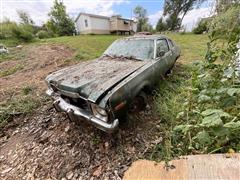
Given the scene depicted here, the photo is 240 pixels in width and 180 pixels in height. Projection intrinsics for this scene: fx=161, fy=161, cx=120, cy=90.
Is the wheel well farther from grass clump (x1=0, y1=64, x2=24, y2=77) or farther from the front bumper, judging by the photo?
grass clump (x1=0, y1=64, x2=24, y2=77)

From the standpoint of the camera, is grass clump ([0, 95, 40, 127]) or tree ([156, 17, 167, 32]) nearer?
grass clump ([0, 95, 40, 127])

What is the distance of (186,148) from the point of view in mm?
2059

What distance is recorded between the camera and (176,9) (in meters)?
28.3

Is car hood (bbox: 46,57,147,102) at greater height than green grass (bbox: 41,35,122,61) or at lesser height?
greater

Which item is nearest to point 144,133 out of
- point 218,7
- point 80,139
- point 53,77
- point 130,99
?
point 130,99

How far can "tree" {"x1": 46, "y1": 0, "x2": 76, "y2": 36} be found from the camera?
29.0m

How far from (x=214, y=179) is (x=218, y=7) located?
2.31 meters

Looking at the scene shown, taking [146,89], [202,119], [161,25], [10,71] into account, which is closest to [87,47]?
[10,71]

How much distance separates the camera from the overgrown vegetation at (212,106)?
1746 millimetres

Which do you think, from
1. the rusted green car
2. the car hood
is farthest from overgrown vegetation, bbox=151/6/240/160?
the car hood

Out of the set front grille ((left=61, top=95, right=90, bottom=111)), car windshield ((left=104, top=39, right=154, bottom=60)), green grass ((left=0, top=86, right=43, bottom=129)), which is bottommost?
green grass ((left=0, top=86, right=43, bottom=129))

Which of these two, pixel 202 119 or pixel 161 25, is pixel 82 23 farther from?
pixel 202 119

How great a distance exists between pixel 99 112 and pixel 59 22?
31.6 metres

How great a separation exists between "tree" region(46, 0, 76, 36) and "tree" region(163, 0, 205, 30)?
685 inches
